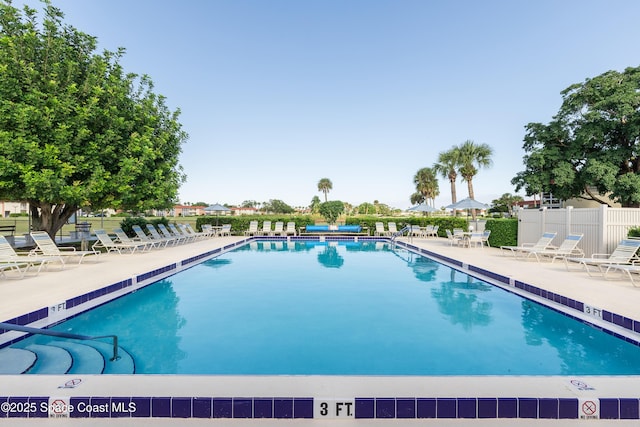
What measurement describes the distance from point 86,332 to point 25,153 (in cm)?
813

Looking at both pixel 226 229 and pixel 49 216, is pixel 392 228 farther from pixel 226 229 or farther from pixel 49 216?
pixel 49 216

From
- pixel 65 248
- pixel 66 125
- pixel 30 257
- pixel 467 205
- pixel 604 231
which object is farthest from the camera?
pixel 467 205

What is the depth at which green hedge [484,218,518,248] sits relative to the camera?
49.2 feet

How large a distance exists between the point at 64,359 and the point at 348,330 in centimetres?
367

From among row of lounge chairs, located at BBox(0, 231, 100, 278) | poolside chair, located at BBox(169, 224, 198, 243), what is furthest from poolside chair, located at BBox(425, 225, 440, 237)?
Result: row of lounge chairs, located at BBox(0, 231, 100, 278)

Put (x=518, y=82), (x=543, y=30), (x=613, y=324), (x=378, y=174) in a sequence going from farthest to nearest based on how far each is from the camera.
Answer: (x=378, y=174), (x=518, y=82), (x=543, y=30), (x=613, y=324)

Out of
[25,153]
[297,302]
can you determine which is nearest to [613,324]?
[297,302]

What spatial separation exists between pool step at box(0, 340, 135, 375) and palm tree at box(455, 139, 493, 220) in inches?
1190

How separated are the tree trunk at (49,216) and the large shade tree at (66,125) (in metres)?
0.03

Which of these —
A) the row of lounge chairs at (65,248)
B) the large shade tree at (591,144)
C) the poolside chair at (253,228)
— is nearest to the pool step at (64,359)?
the row of lounge chairs at (65,248)

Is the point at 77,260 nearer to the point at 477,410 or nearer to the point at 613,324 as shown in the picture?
the point at 477,410

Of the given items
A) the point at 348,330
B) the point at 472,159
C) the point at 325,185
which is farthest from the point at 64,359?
the point at 325,185

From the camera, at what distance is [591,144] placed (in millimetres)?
19453

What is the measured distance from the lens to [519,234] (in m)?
14.6
